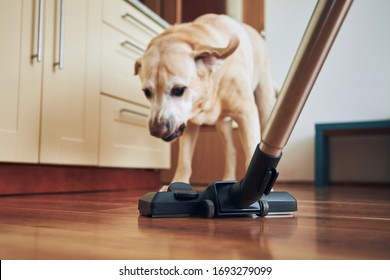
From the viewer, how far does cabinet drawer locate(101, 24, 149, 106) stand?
5.83 feet

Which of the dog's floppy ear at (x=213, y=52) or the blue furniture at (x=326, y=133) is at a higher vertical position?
the dog's floppy ear at (x=213, y=52)

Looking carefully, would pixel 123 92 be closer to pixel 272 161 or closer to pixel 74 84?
pixel 74 84

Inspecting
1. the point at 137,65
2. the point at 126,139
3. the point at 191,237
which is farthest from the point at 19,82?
the point at 191,237

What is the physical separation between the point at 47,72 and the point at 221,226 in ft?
3.62

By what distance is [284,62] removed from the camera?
11.0ft

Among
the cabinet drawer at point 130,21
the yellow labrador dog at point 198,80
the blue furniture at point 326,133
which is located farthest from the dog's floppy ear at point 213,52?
the blue furniture at point 326,133

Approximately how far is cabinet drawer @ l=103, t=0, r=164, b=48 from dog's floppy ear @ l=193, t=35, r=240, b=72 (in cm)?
64

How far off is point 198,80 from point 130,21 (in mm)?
758

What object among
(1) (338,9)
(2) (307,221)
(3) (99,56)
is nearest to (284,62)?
(3) (99,56)

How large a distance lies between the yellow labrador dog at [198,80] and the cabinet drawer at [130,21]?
0.45 metres

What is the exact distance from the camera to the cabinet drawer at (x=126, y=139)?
1.78 meters

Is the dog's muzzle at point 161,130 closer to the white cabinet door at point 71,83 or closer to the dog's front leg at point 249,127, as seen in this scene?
the dog's front leg at point 249,127

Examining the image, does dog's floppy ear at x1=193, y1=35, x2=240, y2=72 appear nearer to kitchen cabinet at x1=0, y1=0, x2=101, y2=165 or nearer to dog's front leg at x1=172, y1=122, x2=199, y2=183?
dog's front leg at x1=172, y1=122, x2=199, y2=183

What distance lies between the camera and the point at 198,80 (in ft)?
4.42
